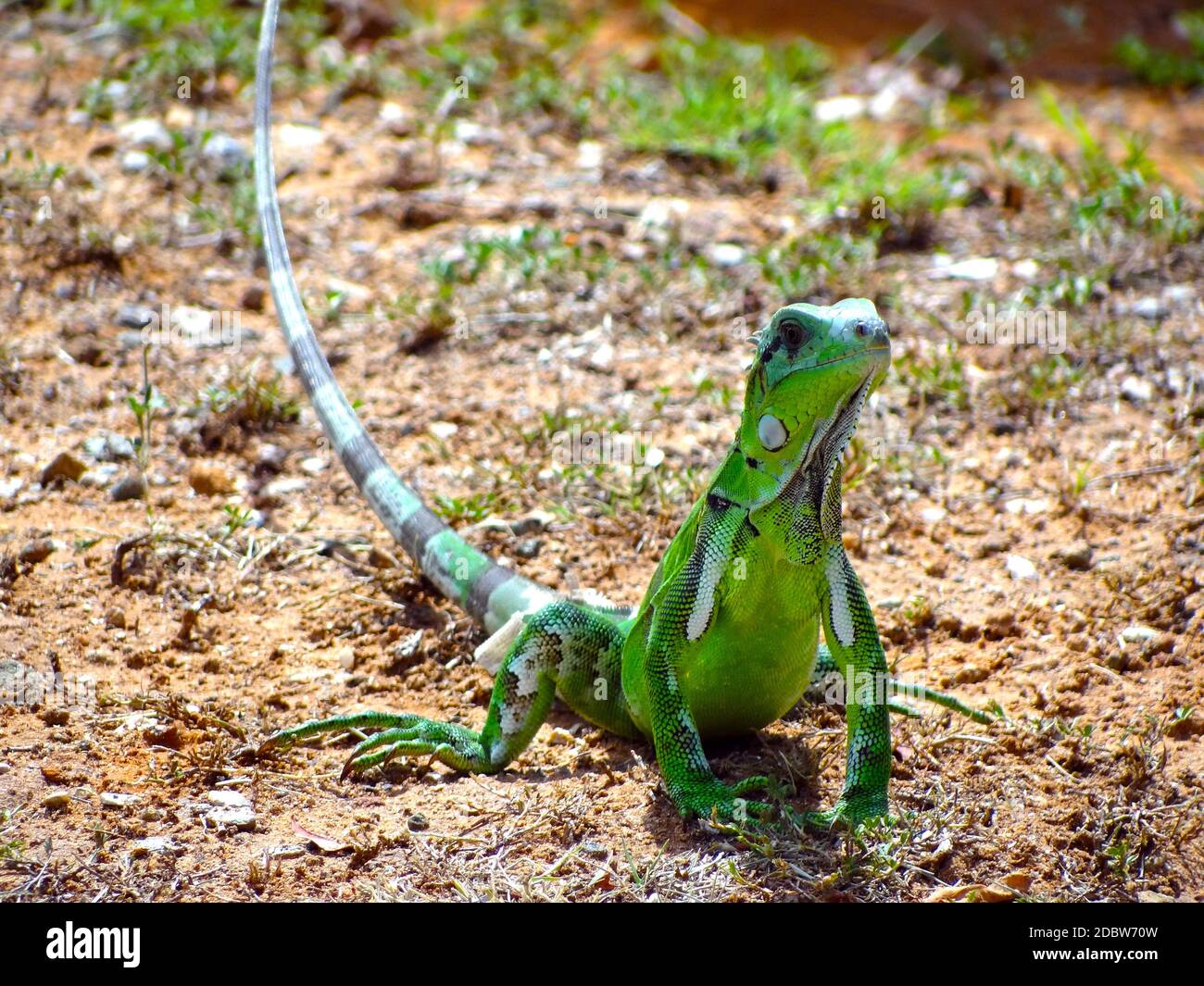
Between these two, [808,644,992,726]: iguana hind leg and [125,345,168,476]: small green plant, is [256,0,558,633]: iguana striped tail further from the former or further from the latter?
[808,644,992,726]: iguana hind leg

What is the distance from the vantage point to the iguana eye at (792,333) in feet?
10.4

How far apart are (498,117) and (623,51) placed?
1393mm

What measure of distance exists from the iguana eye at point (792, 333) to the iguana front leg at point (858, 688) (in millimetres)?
543

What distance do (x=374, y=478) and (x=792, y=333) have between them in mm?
1918

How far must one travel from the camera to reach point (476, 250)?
21.2 ft

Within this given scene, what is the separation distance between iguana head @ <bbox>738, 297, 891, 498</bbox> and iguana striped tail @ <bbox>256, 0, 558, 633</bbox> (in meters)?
1.15

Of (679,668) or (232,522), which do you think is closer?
(679,668)

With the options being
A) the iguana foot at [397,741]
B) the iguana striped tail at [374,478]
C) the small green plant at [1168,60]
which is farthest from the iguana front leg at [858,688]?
the small green plant at [1168,60]

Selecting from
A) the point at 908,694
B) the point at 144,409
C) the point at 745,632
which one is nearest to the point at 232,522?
the point at 144,409

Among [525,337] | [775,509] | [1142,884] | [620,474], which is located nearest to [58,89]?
[525,337]

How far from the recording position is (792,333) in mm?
3189

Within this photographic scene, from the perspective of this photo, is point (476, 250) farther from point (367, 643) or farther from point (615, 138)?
point (367, 643)

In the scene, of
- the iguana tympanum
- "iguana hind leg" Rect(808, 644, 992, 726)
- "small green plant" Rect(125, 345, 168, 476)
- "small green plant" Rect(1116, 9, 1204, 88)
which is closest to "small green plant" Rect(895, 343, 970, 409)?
"iguana hind leg" Rect(808, 644, 992, 726)

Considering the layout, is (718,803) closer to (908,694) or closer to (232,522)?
(908,694)
